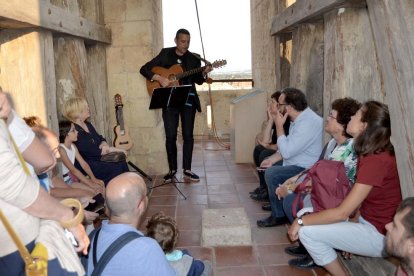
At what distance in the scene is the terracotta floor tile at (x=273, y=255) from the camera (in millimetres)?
3096

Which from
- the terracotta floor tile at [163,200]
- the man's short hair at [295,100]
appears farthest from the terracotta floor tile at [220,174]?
the man's short hair at [295,100]

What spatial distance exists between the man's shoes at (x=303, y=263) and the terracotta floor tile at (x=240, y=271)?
0.24 meters

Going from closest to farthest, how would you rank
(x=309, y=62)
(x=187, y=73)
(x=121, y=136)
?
1. (x=309, y=62)
2. (x=121, y=136)
3. (x=187, y=73)

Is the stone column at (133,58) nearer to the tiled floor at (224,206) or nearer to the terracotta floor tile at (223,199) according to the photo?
the tiled floor at (224,206)

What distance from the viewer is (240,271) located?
2.95m

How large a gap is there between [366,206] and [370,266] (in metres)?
0.38

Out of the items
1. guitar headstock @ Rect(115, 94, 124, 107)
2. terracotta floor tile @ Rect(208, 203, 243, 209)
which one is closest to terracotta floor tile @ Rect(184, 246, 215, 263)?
terracotta floor tile @ Rect(208, 203, 243, 209)

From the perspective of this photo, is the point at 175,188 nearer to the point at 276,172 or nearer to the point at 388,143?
the point at 276,172

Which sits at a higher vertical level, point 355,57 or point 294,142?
point 355,57

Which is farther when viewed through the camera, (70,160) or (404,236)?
(70,160)

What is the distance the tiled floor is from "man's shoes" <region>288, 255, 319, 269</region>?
0.13ft

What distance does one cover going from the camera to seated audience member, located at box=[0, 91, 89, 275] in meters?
1.36

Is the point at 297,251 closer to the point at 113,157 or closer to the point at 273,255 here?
the point at 273,255

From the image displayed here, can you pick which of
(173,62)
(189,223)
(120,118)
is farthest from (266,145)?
(120,118)
